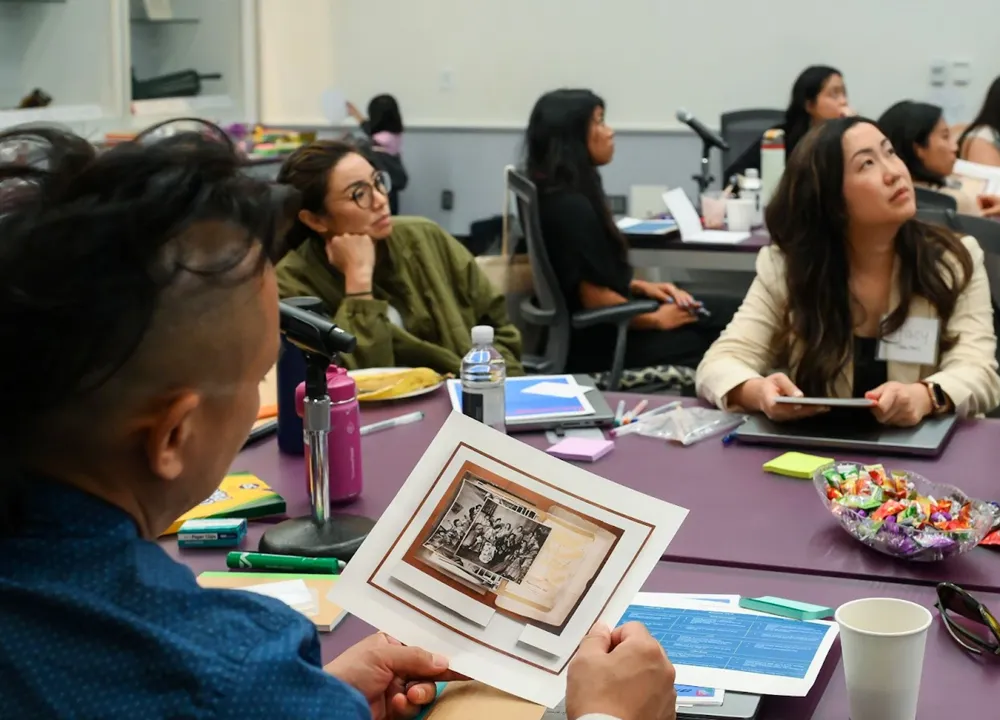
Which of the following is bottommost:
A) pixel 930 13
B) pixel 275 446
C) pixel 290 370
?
pixel 275 446

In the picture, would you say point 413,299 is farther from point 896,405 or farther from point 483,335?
point 896,405

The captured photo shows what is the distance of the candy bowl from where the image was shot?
51.4 inches

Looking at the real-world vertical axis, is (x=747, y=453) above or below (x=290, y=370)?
below

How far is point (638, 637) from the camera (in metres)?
1.02

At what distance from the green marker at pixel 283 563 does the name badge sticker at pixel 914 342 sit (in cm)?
129

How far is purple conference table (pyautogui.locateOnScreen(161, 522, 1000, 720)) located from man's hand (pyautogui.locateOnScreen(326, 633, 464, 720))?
0.32 feet

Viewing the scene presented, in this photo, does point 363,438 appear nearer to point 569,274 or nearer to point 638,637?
point 638,637

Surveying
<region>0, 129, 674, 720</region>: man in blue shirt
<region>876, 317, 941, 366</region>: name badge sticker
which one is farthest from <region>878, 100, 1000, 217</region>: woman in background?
<region>0, 129, 674, 720</region>: man in blue shirt

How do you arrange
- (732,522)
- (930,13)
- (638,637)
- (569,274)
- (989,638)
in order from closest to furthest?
(638,637) → (989,638) → (732,522) → (569,274) → (930,13)

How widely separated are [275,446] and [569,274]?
1.73 m

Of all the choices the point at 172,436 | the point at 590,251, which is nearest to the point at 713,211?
the point at 590,251

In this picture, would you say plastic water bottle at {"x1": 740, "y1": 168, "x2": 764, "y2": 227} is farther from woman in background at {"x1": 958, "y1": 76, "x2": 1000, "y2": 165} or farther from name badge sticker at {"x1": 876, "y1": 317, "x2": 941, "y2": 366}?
name badge sticker at {"x1": 876, "y1": 317, "x2": 941, "y2": 366}

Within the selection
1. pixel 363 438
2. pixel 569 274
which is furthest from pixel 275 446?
pixel 569 274

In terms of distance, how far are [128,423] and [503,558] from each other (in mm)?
484
